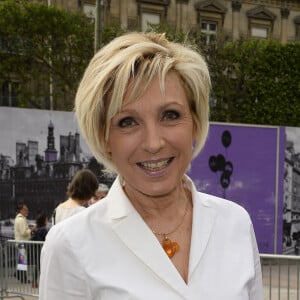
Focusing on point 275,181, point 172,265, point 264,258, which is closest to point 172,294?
point 172,265

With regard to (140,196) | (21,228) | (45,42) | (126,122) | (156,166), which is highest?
(45,42)

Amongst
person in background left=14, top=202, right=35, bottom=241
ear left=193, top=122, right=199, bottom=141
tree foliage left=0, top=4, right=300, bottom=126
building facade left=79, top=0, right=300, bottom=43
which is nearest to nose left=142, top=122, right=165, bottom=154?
ear left=193, top=122, right=199, bottom=141

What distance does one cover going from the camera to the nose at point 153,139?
1457mm

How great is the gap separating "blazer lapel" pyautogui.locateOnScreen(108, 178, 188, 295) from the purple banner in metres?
7.97

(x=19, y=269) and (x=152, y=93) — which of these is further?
(x=19, y=269)

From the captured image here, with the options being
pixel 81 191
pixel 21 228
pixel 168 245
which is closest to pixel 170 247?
pixel 168 245

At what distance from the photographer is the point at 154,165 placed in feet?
4.92

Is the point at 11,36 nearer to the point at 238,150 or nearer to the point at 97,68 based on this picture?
the point at 238,150

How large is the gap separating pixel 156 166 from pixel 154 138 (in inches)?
3.7

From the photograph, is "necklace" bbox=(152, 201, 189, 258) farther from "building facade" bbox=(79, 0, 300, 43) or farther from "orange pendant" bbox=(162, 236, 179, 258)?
"building facade" bbox=(79, 0, 300, 43)

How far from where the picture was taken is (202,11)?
29.5 meters

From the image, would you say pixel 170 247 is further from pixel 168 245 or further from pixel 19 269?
pixel 19 269

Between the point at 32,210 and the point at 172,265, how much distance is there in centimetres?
806

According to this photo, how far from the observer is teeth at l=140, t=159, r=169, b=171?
4.91 ft
